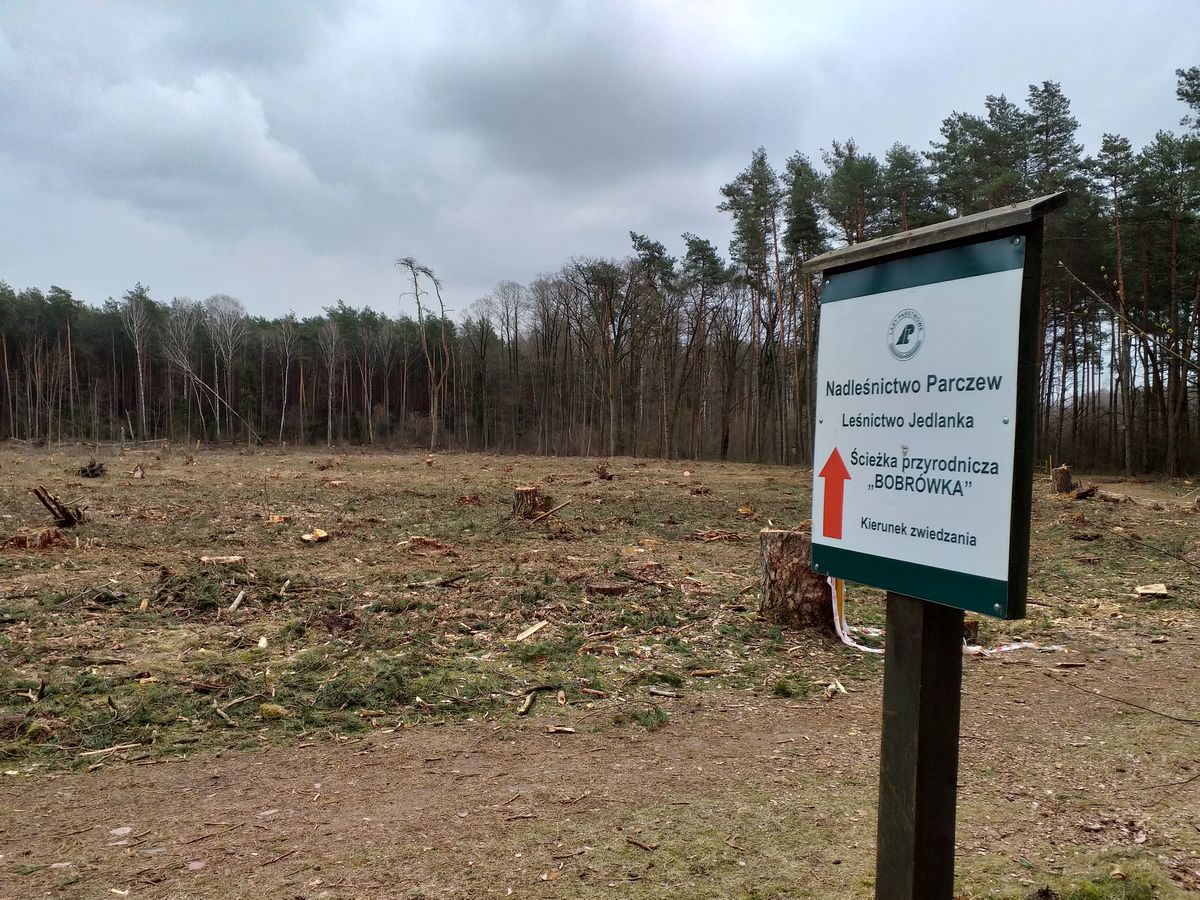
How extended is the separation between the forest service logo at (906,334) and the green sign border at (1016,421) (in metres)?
0.09

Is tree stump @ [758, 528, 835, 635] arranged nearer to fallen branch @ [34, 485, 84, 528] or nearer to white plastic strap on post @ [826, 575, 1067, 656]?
white plastic strap on post @ [826, 575, 1067, 656]

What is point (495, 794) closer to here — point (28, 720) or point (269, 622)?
point (28, 720)

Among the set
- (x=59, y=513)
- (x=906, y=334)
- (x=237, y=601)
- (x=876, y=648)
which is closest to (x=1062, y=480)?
(x=876, y=648)

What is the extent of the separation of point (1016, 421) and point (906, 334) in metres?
0.40

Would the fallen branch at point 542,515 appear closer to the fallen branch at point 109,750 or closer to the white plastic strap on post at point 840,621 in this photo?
the white plastic strap on post at point 840,621

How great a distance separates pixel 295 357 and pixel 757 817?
63.9 m

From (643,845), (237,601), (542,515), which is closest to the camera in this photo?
(643,845)

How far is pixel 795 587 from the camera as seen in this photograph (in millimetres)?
6547

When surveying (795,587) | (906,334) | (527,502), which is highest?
(906,334)

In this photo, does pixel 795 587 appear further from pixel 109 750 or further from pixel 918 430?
pixel 109 750

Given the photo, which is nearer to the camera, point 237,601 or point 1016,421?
point 1016,421

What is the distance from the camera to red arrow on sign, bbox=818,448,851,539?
2.21 meters

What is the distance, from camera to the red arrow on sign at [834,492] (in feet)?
7.26

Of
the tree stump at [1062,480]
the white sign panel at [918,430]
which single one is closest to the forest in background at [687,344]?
the tree stump at [1062,480]
